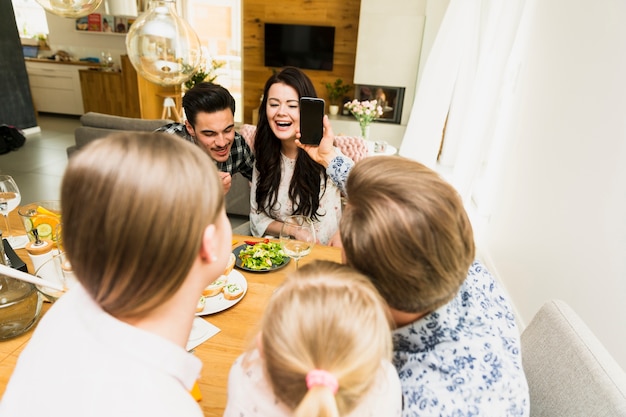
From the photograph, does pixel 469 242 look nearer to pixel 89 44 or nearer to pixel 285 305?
pixel 285 305

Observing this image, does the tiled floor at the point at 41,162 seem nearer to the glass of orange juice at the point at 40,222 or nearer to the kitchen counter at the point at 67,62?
the kitchen counter at the point at 67,62

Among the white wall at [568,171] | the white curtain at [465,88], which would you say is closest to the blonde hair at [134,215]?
the white wall at [568,171]

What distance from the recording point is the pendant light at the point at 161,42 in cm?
107

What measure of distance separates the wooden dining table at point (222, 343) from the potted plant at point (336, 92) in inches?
194

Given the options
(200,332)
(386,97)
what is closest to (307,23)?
(386,97)

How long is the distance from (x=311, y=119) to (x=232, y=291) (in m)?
0.74

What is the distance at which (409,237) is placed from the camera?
624mm

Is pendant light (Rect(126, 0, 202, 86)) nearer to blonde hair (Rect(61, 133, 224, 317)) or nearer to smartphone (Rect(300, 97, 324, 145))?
smartphone (Rect(300, 97, 324, 145))

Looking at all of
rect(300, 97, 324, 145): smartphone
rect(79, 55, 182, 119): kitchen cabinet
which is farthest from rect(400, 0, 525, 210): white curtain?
rect(79, 55, 182, 119): kitchen cabinet

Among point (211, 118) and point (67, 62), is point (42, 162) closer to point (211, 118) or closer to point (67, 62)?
point (67, 62)

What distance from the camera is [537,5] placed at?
2672mm

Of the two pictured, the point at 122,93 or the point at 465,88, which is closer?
the point at 465,88

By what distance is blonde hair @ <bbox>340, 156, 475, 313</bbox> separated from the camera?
629mm

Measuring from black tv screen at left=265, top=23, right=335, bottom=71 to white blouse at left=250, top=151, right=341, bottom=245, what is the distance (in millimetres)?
4480
